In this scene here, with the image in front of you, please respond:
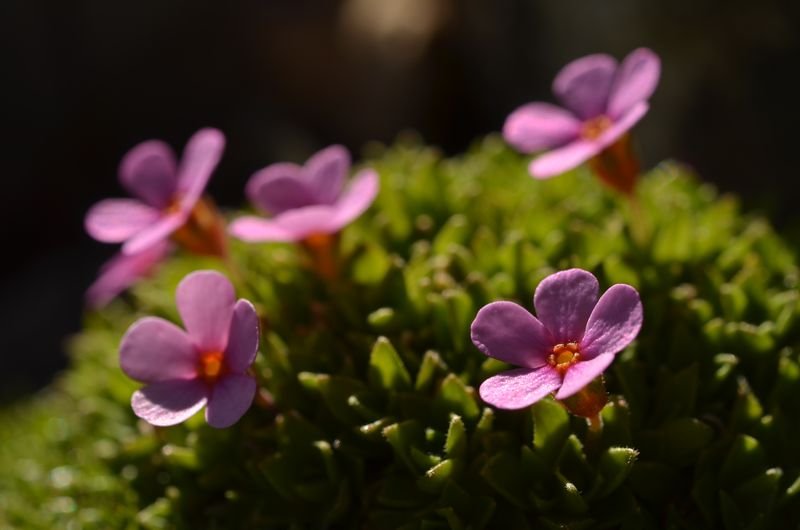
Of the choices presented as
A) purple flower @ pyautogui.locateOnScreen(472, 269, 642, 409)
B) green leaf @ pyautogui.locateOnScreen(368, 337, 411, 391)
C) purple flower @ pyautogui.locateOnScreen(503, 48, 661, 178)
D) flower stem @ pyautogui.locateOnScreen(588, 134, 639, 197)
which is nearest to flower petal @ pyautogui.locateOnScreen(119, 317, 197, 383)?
green leaf @ pyautogui.locateOnScreen(368, 337, 411, 391)

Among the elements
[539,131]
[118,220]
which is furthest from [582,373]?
[118,220]

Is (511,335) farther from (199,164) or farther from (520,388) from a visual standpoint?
(199,164)

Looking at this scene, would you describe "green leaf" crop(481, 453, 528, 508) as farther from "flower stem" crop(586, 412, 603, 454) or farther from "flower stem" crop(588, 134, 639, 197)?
"flower stem" crop(588, 134, 639, 197)

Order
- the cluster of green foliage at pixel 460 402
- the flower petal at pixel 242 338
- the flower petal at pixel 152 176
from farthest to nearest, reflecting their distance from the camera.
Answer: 1. the flower petal at pixel 152 176
2. the cluster of green foliage at pixel 460 402
3. the flower petal at pixel 242 338

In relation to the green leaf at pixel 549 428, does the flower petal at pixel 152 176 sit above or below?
above

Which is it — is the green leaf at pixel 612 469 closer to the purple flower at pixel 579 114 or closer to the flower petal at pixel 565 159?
the flower petal at pixel 565 159

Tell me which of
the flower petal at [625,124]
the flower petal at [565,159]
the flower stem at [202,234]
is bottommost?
the flower stem at [202,234]

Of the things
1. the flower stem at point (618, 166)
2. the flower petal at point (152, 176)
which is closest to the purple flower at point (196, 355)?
the flower petal at point (152, 176)
